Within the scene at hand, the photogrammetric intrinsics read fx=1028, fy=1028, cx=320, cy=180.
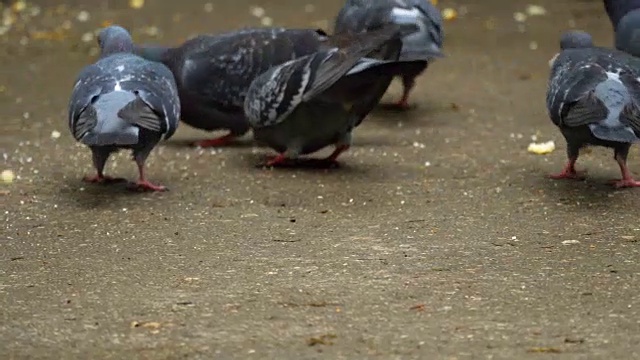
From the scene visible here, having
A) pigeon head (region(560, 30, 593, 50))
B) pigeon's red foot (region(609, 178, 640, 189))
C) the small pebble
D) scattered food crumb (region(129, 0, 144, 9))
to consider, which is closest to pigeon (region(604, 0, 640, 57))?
pigeon head (region(560, 30, 593, 50))

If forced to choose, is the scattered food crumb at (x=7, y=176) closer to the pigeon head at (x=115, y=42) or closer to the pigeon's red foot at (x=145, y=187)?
the pigeon's red foot at (x=145, y=187)

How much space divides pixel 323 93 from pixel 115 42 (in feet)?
Result: 4.74

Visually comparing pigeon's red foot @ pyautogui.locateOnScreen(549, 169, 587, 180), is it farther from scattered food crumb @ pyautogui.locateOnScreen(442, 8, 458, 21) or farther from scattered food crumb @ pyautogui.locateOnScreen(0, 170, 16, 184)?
scattered food crumb @ pyautogui.locateOnScreen(442, 8, 458, 21)

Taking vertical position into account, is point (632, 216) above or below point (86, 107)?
below

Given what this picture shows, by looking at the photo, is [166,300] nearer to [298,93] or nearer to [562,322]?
[562,322]

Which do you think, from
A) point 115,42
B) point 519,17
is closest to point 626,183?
point 115,42

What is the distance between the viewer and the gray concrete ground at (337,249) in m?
3.60

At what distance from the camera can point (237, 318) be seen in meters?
3.79

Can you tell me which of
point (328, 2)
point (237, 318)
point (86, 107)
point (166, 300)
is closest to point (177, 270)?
point (166, 300)

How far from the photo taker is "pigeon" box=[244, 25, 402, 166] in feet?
19.1

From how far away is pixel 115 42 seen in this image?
6.49 metres

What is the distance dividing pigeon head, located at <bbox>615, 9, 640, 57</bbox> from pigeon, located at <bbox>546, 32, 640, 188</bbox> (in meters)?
1.15

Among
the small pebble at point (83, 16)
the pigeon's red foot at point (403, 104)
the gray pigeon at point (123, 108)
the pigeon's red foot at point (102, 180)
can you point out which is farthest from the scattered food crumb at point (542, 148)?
the small pebble at point (83, 16)

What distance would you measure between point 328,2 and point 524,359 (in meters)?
9.81
